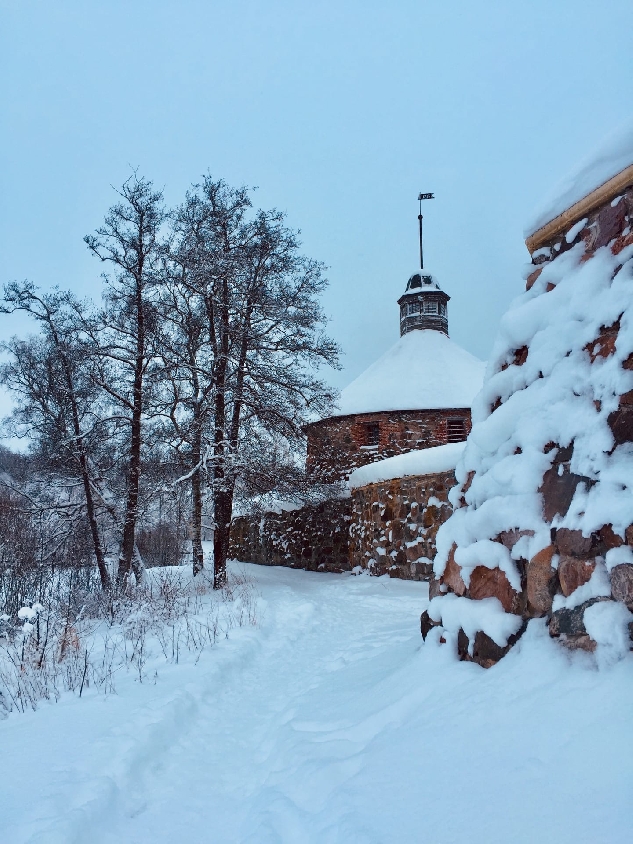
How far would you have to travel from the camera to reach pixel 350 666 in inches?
181

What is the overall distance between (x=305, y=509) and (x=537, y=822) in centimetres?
1289

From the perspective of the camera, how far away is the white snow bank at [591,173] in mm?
2840

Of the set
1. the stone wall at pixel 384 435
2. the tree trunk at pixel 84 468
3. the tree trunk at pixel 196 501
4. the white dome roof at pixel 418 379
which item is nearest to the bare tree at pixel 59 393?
the tree trunk at pixel 84 468

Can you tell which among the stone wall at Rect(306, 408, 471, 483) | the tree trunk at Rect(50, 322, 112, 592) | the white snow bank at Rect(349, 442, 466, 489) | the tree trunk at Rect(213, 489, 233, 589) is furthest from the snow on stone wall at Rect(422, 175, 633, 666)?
the stone wall at Rect(306, 408, 471, 483)

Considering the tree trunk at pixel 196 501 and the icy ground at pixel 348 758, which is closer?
the icy ground at pixel 348 758

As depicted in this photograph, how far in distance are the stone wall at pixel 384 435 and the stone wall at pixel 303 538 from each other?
1628 millimetres

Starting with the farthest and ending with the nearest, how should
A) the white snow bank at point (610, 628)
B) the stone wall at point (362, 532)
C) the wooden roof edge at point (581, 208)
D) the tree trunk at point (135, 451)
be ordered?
the tree trunk at point (135, 451)
the stone wall at point (362, 532)
the wooden roof edge at point (581, 208)
the white snow bank at point (610, 628)

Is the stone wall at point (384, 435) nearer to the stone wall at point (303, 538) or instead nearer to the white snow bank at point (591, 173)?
the stone wall at point (303, 538)

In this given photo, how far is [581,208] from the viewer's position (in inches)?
123

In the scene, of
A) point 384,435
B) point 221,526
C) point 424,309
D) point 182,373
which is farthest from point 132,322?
point 424,309

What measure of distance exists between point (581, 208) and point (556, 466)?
1.56 metres

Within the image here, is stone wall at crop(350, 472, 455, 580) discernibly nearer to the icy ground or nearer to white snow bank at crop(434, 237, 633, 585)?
the icy ground

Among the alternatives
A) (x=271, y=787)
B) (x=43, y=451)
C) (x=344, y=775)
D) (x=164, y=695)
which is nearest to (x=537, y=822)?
(x=344, y=775)

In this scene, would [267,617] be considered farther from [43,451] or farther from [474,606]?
[43,451]
